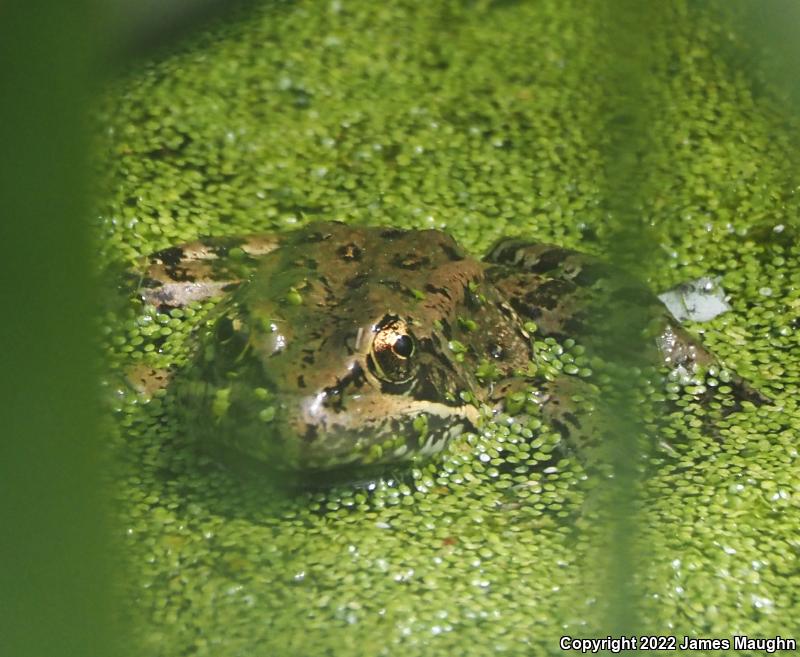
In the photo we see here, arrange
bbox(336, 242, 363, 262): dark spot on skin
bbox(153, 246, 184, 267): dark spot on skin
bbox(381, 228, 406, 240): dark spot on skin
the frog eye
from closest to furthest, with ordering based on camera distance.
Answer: the frog eye, bbox(336, 242, 363, 262): dark spot on skin, bbox(381, 228, 406, 240): dark spot on skin, bbox(153, 246, 184, 267): dark spot on skin

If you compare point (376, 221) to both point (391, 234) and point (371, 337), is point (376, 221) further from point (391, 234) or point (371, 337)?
point (371, 337)

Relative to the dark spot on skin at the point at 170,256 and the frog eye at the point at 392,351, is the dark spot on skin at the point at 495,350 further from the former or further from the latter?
the dark spot on skin at the point at 170,256

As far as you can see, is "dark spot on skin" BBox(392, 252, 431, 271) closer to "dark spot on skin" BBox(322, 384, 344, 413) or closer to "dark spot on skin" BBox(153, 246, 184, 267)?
"dark spot on skin" BBox(322, 384, 344, 413)

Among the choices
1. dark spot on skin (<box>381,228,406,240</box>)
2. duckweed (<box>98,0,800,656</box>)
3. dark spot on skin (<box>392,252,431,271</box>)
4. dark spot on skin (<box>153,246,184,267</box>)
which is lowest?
dark spot on skin (<box>153,246,184,267</box>)

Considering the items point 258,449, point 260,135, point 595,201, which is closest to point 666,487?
point 258,449

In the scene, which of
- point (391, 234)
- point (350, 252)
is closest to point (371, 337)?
point (350, 252)

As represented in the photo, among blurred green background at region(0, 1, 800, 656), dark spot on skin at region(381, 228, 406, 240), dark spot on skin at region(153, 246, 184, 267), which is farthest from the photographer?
dark spot on skin at region(153, 246, 184, 267)

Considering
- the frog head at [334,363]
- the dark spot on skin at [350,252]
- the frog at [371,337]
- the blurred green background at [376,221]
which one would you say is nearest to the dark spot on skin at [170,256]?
the frog at [371,337]

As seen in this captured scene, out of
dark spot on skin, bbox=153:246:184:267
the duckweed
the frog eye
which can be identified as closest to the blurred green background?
the duckweed
